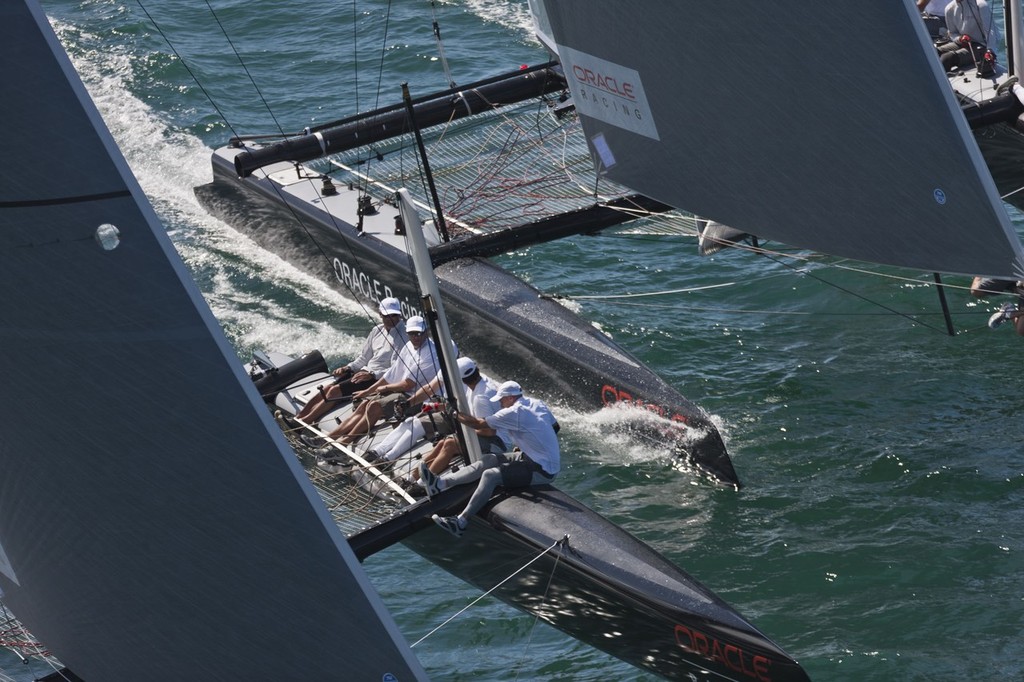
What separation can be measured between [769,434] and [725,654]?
3.43 m

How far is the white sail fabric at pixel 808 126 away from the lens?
812 cm

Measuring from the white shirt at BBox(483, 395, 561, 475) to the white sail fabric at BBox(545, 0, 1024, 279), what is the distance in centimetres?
198

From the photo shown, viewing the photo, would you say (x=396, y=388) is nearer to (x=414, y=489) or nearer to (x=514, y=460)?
(x=414, y=489)

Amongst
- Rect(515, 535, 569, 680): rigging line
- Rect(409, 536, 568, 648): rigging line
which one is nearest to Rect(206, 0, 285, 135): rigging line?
Rect(409, 536, 568, 648): rigging line

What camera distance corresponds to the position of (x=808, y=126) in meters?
8.66

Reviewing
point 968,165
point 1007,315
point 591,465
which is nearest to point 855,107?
point 968,165

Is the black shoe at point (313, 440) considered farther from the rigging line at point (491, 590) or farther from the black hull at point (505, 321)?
the black hull at point (505, 321)

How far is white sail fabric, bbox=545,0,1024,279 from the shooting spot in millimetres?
8117

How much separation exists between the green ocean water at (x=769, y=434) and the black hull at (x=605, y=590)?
371mm

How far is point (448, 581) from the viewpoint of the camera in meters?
9.72

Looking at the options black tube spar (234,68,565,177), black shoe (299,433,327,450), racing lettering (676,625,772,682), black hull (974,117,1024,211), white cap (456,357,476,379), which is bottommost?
racing lettering (676,625,772,682)

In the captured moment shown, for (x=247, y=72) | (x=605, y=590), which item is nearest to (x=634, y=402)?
(x=605, y=590)

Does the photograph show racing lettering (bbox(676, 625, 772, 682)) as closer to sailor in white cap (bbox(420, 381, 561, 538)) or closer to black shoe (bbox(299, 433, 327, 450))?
sailor in white cap (bbox(420, 381, 561, 538))

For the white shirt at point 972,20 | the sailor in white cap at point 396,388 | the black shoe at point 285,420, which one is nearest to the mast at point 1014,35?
the white shirt at point 972,20
